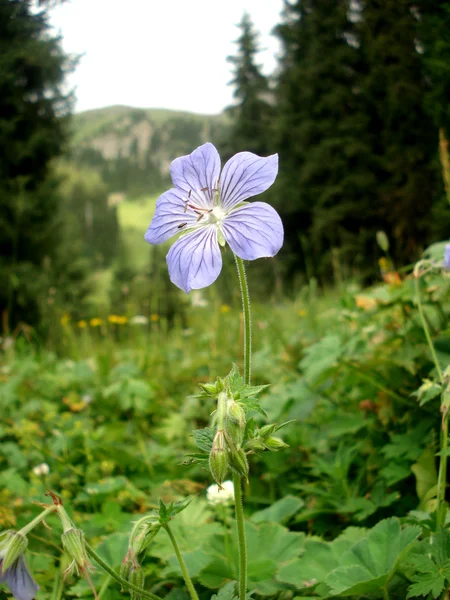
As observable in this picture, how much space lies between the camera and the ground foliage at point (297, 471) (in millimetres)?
1260

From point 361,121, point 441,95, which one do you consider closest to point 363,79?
point 361,121

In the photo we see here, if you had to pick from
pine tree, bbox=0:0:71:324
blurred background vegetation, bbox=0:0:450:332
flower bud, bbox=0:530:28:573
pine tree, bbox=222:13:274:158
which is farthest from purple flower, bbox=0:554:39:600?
pine tree, bbox=222:13:274:158

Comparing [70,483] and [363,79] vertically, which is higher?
[363,79]

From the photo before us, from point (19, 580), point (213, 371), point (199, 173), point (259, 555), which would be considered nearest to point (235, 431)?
point (19, 580)

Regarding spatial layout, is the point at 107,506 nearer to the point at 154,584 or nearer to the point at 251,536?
the point at 154,584

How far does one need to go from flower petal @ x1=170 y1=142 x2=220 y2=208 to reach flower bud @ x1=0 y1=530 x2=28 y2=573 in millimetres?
746

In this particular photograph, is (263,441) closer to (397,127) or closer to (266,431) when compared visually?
(266,431)

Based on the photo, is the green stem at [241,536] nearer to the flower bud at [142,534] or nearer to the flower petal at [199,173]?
the flower bud at [142,534]

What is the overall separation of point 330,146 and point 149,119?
59.6m

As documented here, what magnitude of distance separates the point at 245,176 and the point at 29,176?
10482mm

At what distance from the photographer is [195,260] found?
104cm

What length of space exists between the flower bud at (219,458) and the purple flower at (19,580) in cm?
38

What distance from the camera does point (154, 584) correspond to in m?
1.49

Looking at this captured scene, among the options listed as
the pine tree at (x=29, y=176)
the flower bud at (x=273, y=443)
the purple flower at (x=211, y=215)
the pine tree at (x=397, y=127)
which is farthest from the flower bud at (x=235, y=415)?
the pine tree at (x=397, y=127)
